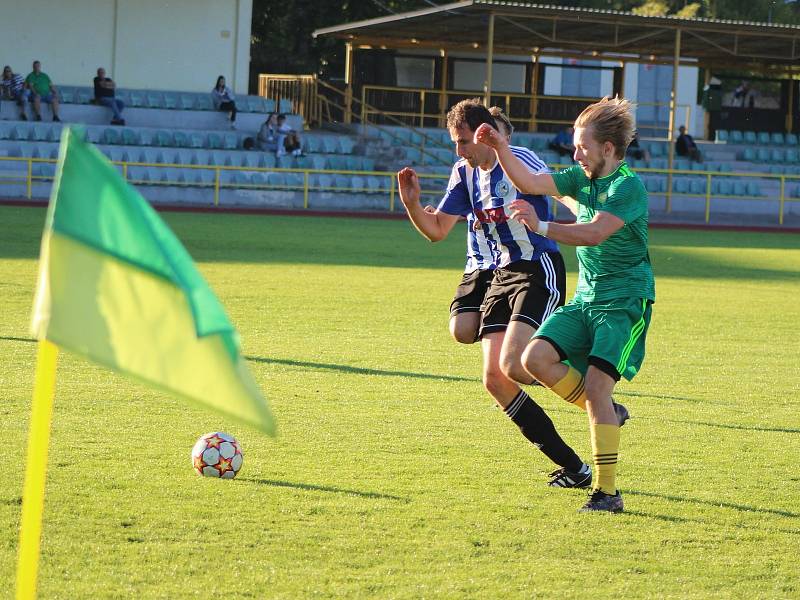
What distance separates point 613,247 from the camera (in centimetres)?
569

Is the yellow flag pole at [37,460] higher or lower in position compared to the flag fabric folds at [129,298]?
lower

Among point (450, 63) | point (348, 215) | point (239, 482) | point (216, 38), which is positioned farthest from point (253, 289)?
point (450, 63)

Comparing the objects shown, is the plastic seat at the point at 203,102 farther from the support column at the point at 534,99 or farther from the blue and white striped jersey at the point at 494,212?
the blue and white striped jersey at the point at 494,212

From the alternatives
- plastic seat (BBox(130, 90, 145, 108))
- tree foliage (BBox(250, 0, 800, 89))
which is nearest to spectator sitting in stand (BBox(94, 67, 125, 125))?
plastic seat (BBox(130, 90, 145, 108))

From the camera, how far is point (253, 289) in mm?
14352

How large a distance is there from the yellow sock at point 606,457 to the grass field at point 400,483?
0.16 metres

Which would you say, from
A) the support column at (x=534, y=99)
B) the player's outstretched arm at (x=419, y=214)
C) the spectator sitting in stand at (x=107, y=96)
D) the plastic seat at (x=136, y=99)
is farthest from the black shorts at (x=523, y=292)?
the support column at (x=534, y=99)

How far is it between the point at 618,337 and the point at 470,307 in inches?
57.7

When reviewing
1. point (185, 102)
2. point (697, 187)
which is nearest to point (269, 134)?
point (185, 102)

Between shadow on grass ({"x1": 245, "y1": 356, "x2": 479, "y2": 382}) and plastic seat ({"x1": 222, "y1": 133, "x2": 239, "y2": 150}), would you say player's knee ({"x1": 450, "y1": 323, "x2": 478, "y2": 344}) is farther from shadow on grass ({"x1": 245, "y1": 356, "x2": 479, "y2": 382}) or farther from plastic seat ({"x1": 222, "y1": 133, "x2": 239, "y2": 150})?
plastic seat ({"x1": 222, "y1": 133, "x2": 239, "y2": 150})

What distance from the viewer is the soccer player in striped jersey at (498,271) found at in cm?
620

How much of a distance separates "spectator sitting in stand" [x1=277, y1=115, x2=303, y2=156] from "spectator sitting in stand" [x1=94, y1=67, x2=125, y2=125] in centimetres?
382

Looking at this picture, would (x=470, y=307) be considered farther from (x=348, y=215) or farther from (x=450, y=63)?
(x=450, y=63)

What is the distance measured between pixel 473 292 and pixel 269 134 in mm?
24968
